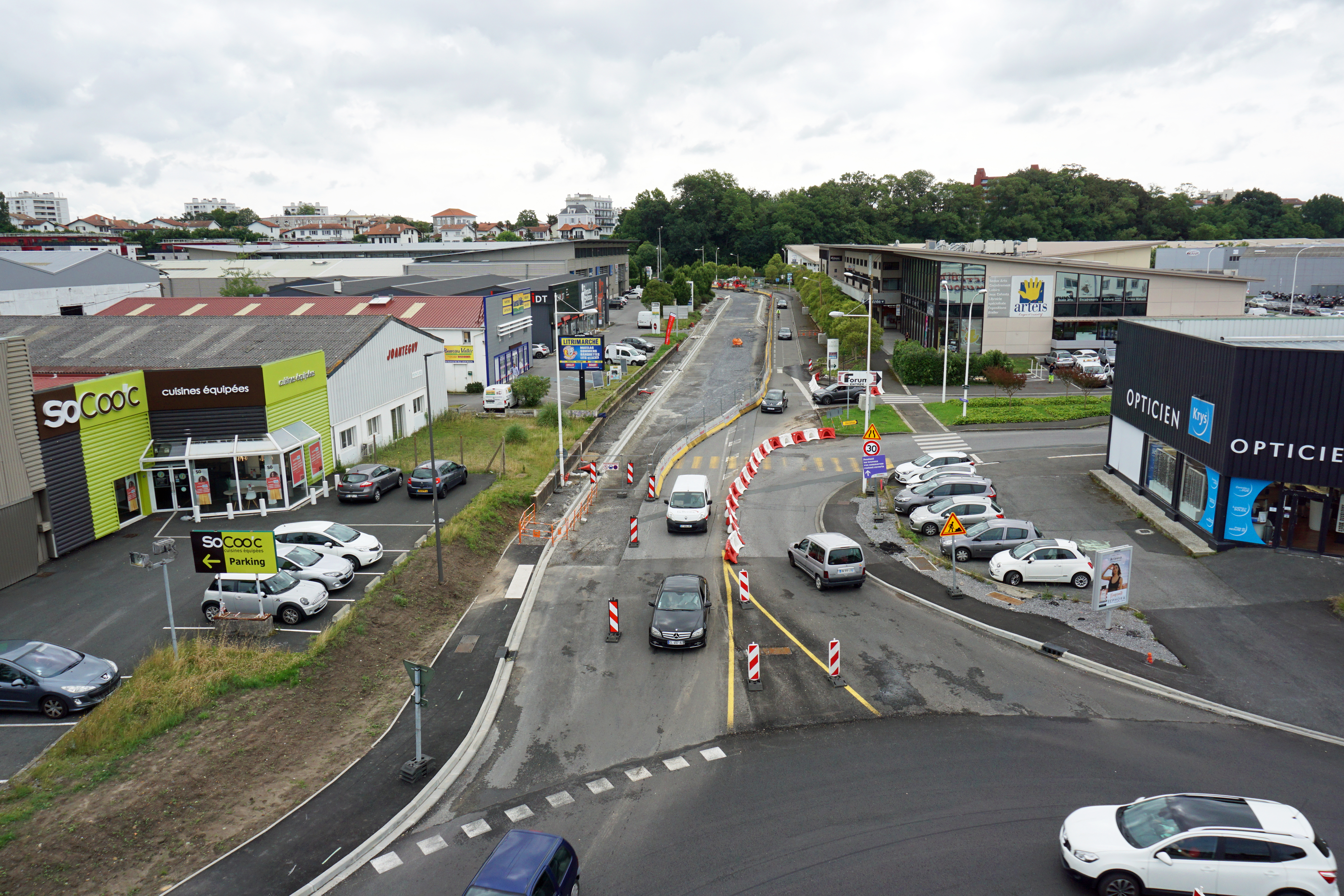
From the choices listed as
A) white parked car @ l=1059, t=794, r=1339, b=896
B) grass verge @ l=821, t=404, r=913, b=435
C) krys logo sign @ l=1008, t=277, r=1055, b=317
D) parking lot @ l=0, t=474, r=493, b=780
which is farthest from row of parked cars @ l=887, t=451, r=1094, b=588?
krys logo sign @ l=1008, t=277, r=1055, b=317

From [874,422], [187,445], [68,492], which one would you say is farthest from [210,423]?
[874,422]

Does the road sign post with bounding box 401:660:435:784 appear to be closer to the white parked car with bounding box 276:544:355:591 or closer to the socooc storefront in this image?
the white parked car with bounding box 276:544:355:591

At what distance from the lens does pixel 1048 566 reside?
24.7 m

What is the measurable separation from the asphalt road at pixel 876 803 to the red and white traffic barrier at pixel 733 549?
10.5 metres

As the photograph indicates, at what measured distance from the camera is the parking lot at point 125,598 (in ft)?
63.6

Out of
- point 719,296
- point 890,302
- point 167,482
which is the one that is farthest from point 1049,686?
point 719,296

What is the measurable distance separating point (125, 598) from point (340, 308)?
3689 centimetres

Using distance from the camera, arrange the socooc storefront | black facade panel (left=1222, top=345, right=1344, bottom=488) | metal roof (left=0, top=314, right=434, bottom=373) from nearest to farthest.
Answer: black facade panel (left=1222, top=345, right=1344, bottom=488)
the socooc storefront
metal roof (left=0, top=314, right=434, bottom=373)

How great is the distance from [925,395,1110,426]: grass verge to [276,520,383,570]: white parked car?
1281 inches

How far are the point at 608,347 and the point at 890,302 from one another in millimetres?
35057

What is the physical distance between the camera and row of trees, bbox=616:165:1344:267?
490 feet

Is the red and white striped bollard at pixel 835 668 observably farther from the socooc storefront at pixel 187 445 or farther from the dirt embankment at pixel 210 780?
the socooc storefront at pixel 187 445

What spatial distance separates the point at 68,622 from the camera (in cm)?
2183

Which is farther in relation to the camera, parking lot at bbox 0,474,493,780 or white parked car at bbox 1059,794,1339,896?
parking lot at bbox 0,474,493,780
